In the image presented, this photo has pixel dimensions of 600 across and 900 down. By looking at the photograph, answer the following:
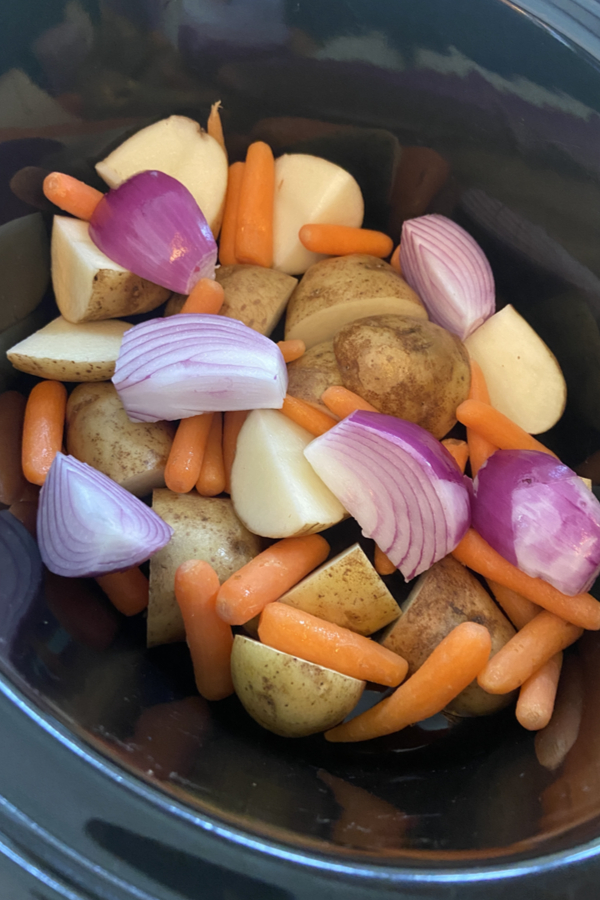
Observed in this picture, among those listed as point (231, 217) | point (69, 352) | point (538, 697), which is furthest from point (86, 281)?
point (538, 697)

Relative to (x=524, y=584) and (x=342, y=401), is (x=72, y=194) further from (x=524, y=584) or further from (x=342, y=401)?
(x=524, y=584)

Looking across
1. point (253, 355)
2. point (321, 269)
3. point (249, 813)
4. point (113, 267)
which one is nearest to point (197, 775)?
point (249, 813)

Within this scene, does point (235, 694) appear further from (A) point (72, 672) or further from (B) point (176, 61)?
(B) point (176, 61)

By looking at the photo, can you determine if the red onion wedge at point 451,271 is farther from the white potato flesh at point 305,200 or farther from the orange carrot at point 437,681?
the orange carrot at point 437,681

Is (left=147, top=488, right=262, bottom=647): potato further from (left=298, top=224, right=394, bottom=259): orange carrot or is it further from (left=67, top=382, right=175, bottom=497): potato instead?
(left=298, top=224, right=394, bottom=259): orange carrot

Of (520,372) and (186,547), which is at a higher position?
(520,372)

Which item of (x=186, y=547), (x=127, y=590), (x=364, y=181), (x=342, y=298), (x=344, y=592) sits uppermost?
(x=364, y=181)

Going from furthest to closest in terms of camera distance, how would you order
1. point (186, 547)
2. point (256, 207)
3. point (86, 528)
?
point (256, 207) < point (186, 547) < point (86, 528)
